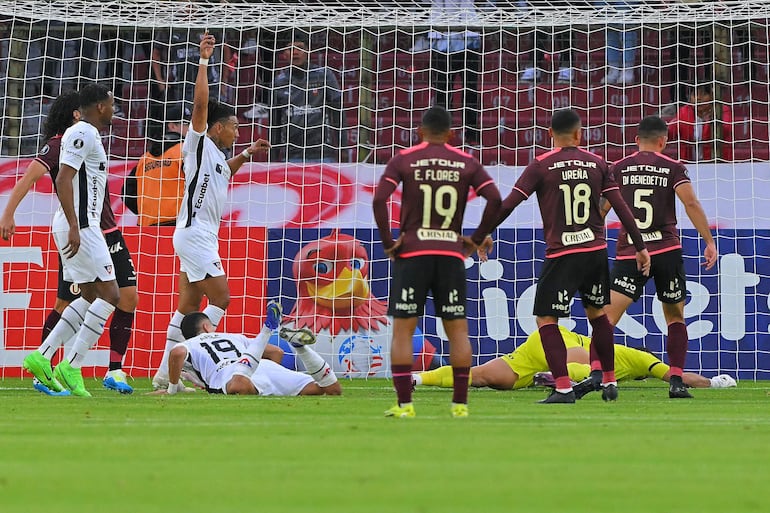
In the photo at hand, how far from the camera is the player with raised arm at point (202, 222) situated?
9734mm

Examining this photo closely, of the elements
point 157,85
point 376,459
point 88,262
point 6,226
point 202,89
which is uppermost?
point 157,85

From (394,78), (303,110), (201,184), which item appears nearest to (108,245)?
(201,184)

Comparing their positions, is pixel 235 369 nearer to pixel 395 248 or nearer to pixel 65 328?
pixel 65 328

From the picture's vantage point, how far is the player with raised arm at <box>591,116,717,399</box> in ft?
30.7

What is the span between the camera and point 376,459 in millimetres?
4387

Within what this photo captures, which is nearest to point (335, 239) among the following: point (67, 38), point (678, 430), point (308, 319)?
point (308, 319)

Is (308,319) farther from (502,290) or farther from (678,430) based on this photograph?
(678,430)

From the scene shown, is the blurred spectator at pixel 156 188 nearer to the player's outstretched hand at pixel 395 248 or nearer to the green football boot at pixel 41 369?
the green football boot at pixel 41 369

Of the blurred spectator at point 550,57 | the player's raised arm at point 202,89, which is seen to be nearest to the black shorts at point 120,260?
the player's raised arm at point 202,89

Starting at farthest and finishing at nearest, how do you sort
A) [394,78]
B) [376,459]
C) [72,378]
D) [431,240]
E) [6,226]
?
[394,78], [72,378], [6,226], [431,240], [376,459]

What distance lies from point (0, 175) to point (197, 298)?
4765 millimetres

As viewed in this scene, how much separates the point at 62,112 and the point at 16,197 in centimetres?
98

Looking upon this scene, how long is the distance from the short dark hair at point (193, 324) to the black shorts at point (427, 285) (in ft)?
10.1

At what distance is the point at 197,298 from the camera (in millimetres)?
9898
